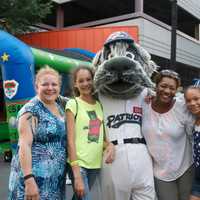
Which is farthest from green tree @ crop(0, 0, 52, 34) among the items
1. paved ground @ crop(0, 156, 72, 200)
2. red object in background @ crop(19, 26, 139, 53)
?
paved ground @ crop(0, 156, 72, 200)

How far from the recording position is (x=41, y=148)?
2.94 m

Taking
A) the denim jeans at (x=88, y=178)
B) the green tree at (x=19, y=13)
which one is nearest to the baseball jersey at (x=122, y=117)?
the denim jeans at (x=88, y=178)

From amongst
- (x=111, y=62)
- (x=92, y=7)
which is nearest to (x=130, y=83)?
(x=111, y=62)

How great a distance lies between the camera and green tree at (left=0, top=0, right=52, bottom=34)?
13.9 meters

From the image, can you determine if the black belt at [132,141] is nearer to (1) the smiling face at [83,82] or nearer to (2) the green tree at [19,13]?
(1) the smiling face at [83,82]

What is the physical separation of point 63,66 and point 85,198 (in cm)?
738

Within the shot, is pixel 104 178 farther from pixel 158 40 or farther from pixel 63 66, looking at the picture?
pixel 158 40

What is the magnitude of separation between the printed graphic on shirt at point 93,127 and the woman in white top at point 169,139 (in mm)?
413

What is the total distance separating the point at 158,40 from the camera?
20.9 metres

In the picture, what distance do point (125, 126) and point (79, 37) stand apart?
44.8ft

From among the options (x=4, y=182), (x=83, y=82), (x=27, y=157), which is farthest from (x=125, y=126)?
(x=4, y=182)

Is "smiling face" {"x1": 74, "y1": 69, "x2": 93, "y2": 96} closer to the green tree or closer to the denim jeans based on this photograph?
the denim jeans

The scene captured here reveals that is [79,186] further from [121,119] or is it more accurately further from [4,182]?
[4,182]

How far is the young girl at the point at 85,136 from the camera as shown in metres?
3.10
